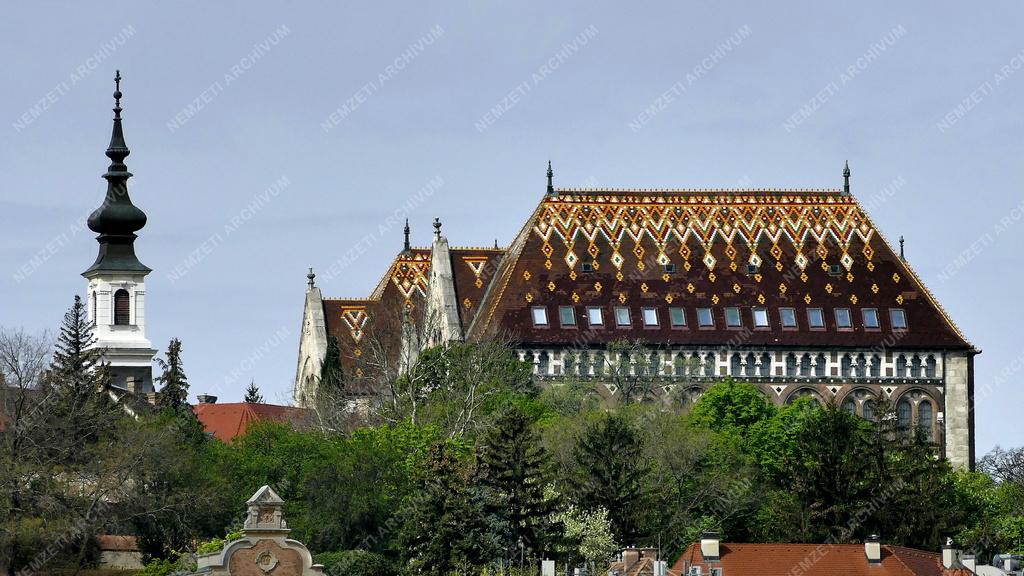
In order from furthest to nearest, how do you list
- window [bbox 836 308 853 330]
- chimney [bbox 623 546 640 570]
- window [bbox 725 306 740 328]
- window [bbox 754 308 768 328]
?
window [bbox 836 308 853 330]
window [bbox 754 308 768 328]
window [bbox 725 306 740 328]
chimney [bbox 623 546 640 570]

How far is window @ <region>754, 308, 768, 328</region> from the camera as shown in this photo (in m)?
159

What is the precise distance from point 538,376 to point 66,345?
23.1 m

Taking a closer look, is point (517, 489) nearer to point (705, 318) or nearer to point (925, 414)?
point (705, 318)

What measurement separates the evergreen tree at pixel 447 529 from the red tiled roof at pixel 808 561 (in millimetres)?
5931

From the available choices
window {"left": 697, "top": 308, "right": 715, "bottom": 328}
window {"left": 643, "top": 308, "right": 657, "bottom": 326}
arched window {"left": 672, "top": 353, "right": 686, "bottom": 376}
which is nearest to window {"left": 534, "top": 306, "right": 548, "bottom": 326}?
window {"left": 643, "top": 308, "right": 657, "bottom": 326}

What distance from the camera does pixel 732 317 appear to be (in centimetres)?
15850

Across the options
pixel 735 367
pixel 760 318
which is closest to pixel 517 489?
pixel 735 367

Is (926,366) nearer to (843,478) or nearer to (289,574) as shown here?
(843,478)

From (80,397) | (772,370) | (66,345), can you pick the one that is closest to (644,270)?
(772,370)

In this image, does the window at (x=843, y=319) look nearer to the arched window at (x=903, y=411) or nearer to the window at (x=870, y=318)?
the window at (x=870, y=318)

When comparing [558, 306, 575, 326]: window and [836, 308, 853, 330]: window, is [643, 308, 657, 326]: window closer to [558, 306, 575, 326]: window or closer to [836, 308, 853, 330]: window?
[558, 306, 575, 326]: window

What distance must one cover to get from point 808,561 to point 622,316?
169ft

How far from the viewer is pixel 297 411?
156 meters

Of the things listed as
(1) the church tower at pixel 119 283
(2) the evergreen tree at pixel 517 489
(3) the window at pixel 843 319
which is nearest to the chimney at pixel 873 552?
(2) the evergreen tree at pixel 517 489
